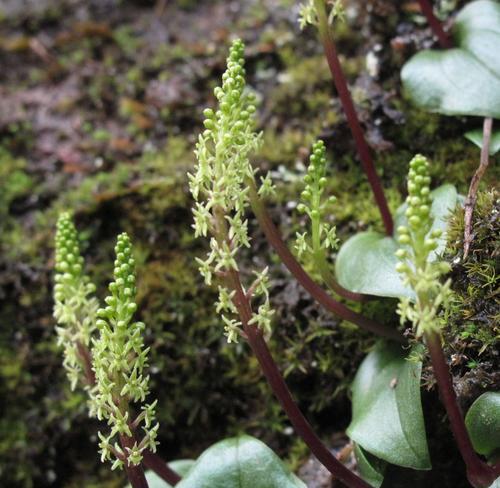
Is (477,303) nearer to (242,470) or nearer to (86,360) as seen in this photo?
(242,470)

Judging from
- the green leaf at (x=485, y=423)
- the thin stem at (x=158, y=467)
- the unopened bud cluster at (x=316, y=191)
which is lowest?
the thin stem at (x=158, y=467)

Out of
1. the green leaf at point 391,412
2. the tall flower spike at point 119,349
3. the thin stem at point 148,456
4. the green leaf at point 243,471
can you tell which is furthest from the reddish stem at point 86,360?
the green leaf at point 391,412

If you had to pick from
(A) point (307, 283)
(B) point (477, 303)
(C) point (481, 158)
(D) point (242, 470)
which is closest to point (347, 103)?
(C) point (481, 158)

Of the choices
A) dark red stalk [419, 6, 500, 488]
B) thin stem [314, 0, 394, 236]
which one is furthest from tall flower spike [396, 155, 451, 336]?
thin stem [314, 0, 394, 236]

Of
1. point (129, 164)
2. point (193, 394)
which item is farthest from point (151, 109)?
point (193, 394)

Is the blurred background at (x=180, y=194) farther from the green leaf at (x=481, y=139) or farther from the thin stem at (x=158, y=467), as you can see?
the thin stem at (x=158, y=467)
